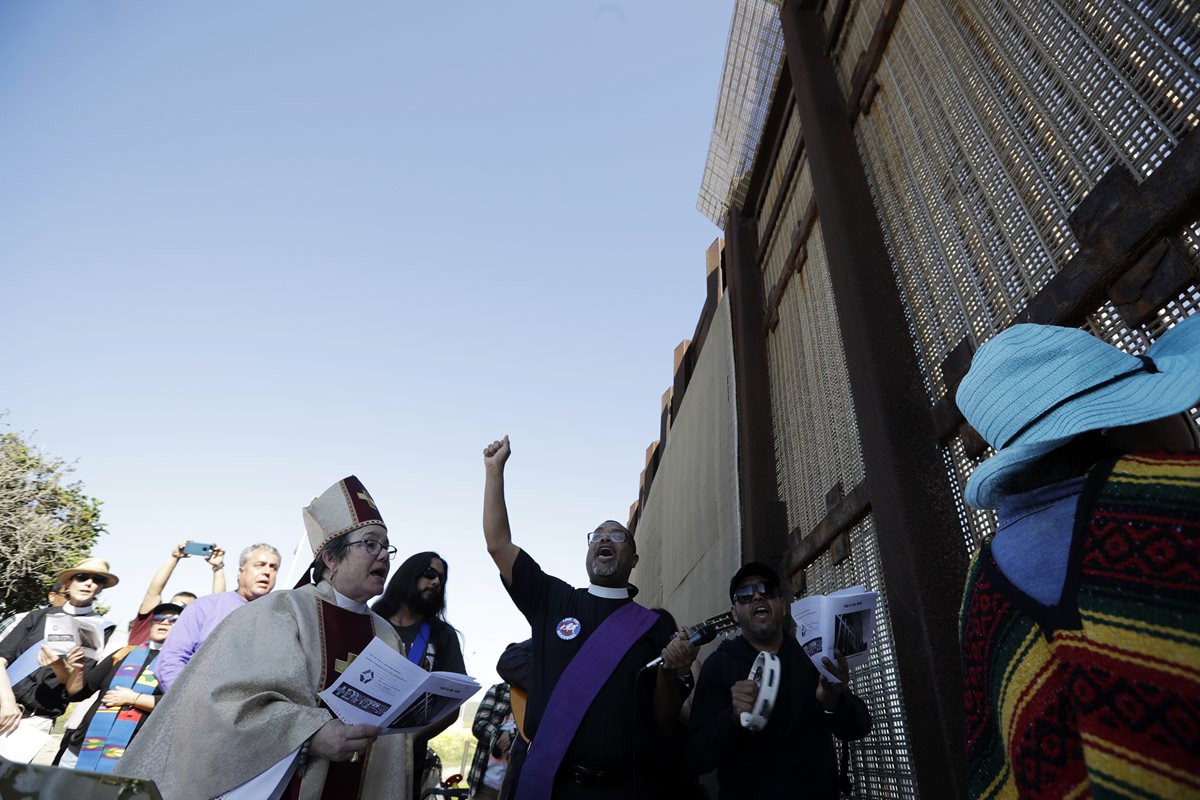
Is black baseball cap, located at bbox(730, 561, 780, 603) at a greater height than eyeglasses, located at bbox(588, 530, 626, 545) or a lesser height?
lesser

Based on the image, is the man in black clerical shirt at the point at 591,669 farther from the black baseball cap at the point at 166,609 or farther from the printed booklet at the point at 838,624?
the black baseball cap at the point at 166,609

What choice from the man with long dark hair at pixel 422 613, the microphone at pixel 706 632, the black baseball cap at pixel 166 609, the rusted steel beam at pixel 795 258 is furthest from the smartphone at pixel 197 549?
the rusted steel beam at pixel 795 258

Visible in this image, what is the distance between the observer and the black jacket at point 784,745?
2404 millimetres

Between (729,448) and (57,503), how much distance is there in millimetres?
16737

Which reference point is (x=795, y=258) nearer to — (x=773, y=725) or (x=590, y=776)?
(x=773, y=725)

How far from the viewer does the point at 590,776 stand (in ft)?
8.44

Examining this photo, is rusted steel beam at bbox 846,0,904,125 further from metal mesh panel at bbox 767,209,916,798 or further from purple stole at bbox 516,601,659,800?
purple stole at bbox 516,601,659,800

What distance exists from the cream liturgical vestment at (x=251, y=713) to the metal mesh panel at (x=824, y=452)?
2101 millimetres

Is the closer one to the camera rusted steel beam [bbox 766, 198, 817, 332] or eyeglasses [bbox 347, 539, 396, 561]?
eyeglasses [bbox 347, 539, 396, 561]

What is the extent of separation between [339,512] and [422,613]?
1.17m

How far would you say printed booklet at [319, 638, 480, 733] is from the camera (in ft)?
6.56

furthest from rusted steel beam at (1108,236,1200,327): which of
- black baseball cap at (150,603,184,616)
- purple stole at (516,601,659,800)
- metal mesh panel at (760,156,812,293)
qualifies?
black baseball cap at (150,603,184,616)

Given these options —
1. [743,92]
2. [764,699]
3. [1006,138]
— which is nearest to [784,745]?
[764,699]

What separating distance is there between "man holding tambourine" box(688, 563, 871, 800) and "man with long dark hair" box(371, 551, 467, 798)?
1677 millimetres
